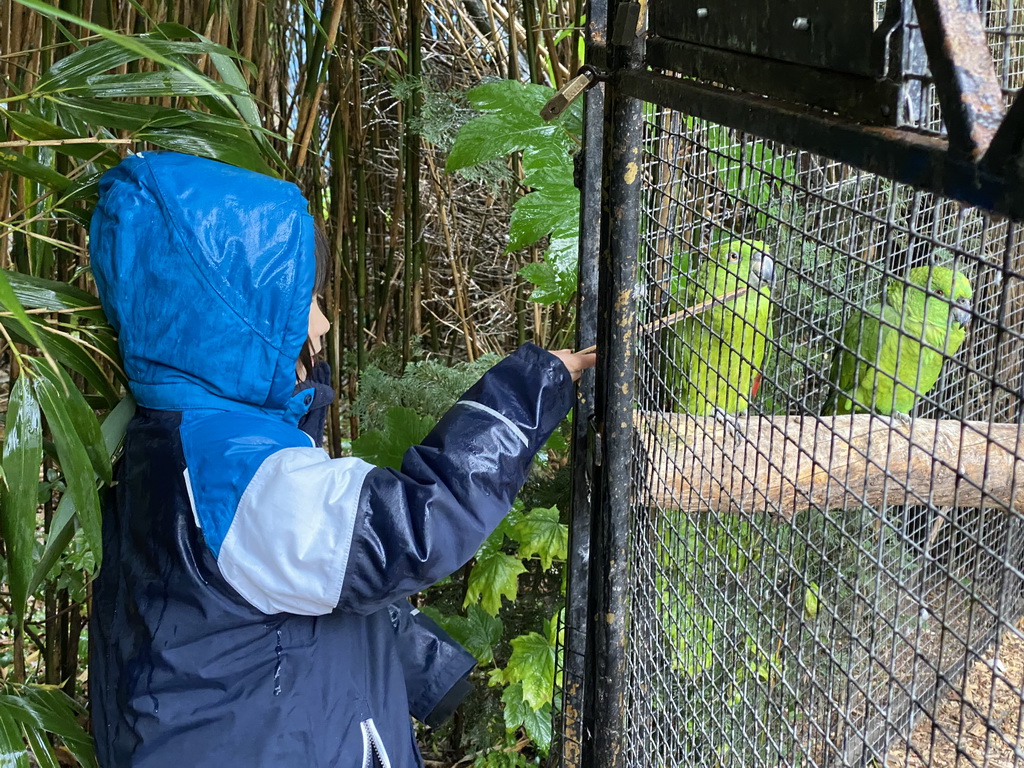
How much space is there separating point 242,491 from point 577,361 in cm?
34

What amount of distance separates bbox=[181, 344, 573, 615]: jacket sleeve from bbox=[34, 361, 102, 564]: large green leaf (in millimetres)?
82

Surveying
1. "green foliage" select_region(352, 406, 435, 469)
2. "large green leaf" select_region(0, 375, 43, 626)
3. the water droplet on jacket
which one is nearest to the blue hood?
"large green leaf" select_region(0, 375, 43, 626)

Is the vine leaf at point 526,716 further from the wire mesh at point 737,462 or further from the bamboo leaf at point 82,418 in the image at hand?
the bamboo leaf at point 82,418

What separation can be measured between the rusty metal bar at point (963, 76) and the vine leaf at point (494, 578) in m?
1.10

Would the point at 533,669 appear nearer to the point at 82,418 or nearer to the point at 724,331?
A: the point at 724,331

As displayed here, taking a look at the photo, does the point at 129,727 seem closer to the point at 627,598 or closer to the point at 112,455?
the point at 112,455

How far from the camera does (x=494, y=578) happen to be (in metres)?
1.38

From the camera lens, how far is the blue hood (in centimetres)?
80

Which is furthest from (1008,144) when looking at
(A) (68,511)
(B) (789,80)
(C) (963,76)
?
(A) (68,511)

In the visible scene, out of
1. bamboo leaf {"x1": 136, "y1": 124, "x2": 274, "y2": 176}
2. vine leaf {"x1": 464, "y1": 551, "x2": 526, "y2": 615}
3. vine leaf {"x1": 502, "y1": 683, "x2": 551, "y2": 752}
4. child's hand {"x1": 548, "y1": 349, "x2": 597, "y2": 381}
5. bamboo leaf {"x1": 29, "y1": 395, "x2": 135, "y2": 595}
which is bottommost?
vine leaf {"x1": 502, "y1": 683, "x2": 551, "y2": 752}

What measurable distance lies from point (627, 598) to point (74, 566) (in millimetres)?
988

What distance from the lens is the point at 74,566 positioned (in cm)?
145

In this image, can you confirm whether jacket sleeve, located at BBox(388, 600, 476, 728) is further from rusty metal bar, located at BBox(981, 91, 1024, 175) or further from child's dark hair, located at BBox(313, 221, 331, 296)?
rusty metal bar, located at BBox(981, 91, 1024, 175)

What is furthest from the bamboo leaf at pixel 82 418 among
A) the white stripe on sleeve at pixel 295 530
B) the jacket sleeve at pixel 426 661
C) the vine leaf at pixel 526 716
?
the vine leaf at pixel 526 716
